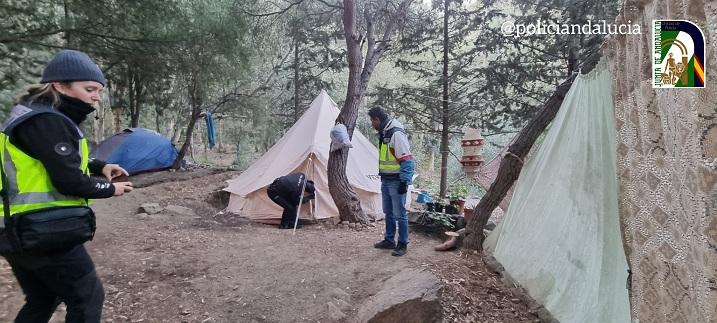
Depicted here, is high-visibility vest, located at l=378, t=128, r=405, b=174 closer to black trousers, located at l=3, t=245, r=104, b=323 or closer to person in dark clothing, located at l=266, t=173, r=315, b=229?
person in dark clothing, located at l=266, t=173, r=315, b=229

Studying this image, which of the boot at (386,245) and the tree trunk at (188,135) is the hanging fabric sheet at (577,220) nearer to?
the boot at (386,245)

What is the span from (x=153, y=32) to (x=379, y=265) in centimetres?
417

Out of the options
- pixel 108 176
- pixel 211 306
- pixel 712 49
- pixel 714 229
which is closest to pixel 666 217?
pixel 714 229

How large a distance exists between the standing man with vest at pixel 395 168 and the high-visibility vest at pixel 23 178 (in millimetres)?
3052

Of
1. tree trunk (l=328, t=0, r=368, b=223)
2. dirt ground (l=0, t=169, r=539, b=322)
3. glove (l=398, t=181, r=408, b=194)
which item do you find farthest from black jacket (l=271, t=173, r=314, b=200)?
glove (l=398, t=181, r=408, b=194)

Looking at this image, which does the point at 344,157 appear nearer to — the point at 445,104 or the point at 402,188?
the point at 402,188

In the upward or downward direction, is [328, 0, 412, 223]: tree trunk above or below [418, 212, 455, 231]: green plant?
above

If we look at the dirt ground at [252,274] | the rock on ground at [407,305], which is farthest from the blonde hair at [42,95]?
the rock on ground at [407,305]

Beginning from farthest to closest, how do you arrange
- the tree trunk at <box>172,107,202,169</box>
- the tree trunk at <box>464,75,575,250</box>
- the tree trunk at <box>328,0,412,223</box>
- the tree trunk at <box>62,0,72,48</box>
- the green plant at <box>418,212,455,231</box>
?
the tree trunk at <box>172,107,202,169</box>, the tree trunk at <box>328,0,412,223</box>, the green plant at <box>418,212,455,231</box>, the tree trunk at <box>62,0,72,48</box>, the tree trunk at <box>464,75,575,250</box>

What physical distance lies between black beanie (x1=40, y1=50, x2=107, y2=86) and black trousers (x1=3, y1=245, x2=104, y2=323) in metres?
0.72

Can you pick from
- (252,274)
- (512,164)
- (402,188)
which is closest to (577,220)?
(512,164)

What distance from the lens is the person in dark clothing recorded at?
20.5 ft

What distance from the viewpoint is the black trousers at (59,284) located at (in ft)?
5.24

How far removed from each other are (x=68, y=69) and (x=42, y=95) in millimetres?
148
